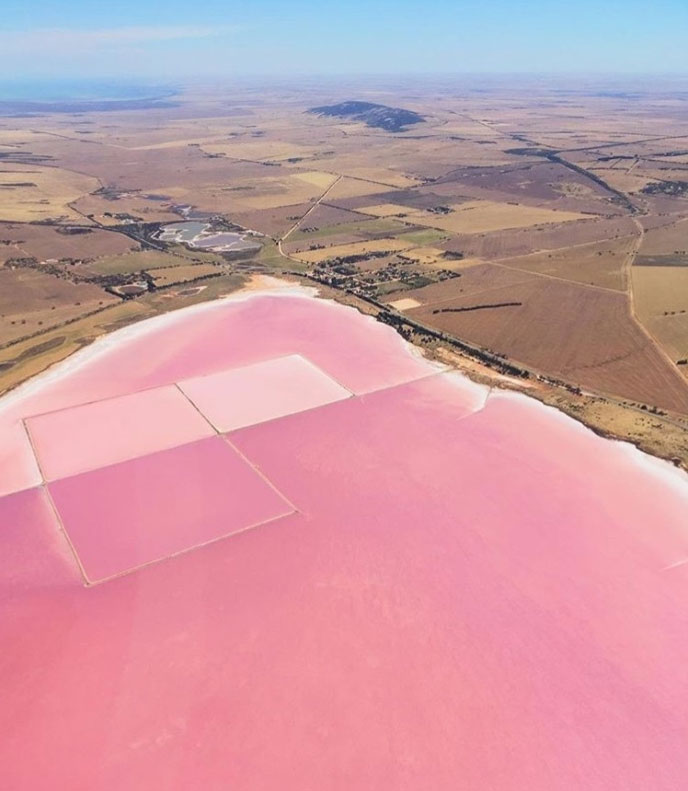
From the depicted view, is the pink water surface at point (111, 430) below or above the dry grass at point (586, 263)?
above

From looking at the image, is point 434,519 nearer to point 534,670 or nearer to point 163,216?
point 534,670

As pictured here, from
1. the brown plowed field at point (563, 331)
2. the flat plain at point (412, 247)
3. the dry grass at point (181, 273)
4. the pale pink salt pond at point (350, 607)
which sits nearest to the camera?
the pale pink salt pond at point (350, 607)

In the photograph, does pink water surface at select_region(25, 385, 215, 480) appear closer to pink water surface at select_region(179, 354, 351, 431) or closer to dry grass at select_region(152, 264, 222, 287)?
pink water surface at select_region(179, 354, 351, 431)

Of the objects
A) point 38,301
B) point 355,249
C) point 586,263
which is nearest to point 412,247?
point 355,249

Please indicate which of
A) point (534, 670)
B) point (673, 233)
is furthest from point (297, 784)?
point (673, 233)

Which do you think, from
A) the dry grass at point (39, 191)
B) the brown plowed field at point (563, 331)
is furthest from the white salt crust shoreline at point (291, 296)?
the dry grass at point (39, 191)

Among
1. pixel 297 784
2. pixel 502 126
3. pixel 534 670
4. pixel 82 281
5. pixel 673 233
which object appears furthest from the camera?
pixel 502 126

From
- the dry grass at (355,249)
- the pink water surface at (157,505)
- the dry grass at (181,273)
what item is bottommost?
the dry grass at (355,249)

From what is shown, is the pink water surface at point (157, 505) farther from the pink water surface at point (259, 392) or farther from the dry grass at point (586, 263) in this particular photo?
the dry grass at point (586, 263)

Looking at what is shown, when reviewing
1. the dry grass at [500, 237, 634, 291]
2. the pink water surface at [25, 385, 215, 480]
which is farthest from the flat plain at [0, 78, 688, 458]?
the pink water surface at [25, 385, 215, 480]
